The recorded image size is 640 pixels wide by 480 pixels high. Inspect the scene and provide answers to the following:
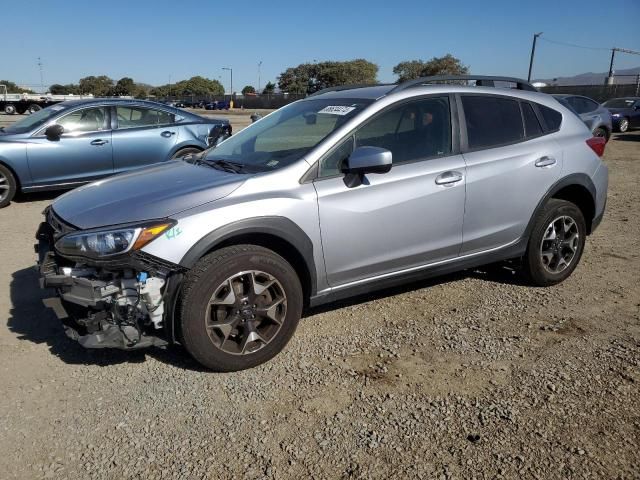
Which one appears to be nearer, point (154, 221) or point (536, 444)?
point (536, 444)

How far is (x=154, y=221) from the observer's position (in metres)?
3.03

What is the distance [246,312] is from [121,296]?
731 millimetres

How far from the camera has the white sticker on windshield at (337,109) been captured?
3838mm

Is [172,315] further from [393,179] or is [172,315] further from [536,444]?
[536,444]

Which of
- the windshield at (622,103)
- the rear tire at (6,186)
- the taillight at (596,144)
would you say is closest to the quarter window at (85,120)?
the rear tire at (6,186)

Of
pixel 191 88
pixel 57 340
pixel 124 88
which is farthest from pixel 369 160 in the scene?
pixel 191 88

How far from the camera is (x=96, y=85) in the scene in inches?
4422

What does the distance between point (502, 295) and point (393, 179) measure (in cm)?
165

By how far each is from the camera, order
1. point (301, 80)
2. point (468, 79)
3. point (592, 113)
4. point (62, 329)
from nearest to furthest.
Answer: point (62, 329) → point (468, 79) → point (592, 113) → point (301, 80)

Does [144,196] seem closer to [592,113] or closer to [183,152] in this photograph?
[183,152]

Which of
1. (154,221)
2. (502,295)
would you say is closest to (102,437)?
(154,221)

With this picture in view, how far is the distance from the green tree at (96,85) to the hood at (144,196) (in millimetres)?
116623

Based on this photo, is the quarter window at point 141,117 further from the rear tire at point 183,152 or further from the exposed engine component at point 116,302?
the exposed engine component at point 116,302

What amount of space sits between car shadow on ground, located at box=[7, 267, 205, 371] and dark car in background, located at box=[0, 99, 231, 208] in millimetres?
3869
